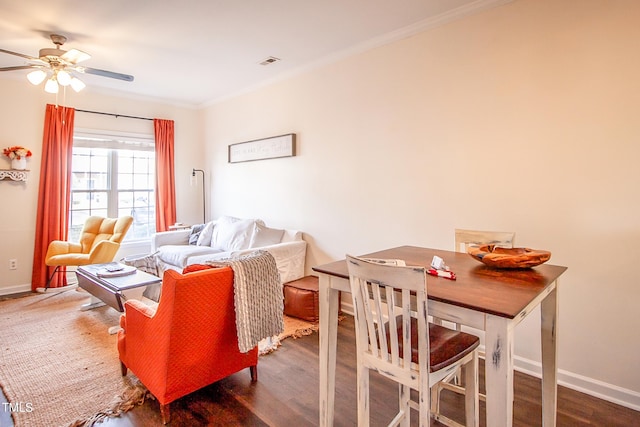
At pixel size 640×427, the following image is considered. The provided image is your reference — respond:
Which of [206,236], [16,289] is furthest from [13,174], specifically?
[206,236]

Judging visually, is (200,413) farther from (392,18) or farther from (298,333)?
(392,18)

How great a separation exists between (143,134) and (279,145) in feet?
7.76

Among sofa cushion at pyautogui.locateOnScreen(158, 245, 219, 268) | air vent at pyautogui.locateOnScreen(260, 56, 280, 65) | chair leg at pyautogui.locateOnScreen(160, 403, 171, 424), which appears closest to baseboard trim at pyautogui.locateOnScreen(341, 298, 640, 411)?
chair leg at pyautogui.locateOnScreen(160, 403, 171, 424)

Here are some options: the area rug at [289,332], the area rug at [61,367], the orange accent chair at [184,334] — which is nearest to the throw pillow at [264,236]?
the area rug at [289,332]

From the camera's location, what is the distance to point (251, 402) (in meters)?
2.10

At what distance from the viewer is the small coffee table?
2881 millimetres

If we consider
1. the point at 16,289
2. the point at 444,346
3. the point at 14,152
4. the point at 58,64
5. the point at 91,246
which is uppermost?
the point at 58,64

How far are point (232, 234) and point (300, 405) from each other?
258 cm

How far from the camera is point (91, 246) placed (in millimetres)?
4426

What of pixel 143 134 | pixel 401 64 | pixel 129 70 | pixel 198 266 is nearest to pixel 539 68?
pixel 401 64

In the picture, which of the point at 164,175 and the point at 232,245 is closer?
the point at 232,245

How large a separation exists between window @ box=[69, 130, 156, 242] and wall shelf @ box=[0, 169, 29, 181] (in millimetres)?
559

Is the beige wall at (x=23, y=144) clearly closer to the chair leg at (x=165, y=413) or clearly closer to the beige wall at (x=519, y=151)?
the beige wall at (x=519, y=151)

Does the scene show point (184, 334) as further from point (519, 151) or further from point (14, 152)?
point (14, 152)
